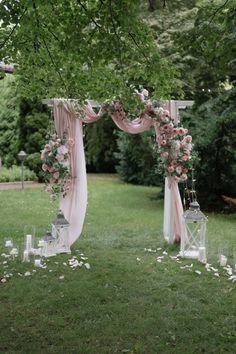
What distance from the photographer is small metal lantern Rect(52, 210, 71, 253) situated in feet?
21.7

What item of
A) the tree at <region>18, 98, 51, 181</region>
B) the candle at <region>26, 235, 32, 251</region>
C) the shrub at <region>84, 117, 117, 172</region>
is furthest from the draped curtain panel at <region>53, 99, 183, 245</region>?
the tree at <region>18, 98, 51, 181</region>

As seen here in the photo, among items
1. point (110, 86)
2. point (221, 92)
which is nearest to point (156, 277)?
point (110, 86)

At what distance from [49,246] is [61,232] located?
0.87 ft

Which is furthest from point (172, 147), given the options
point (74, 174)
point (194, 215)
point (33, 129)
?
point (33, 129)

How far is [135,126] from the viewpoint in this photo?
725 centimetres

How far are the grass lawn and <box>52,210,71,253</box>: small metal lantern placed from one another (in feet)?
0.65

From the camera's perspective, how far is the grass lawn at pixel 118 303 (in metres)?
3.85

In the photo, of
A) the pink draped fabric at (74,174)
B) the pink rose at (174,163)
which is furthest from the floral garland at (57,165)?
the pink rose at (174,163)

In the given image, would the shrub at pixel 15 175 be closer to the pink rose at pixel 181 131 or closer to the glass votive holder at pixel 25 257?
the glass votive holder at pixel 25 257

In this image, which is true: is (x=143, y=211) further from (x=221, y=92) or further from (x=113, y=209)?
(x=221, y=92)

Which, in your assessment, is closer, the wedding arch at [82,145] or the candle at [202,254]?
the candle at [202,254]

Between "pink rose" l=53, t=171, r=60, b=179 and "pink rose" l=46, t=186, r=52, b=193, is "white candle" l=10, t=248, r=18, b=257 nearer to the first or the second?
"pink rose" l=46, t=186, r=52, b=193

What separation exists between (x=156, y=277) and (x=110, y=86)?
2368 millimetres

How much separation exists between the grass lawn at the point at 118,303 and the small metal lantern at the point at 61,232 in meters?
0.20
